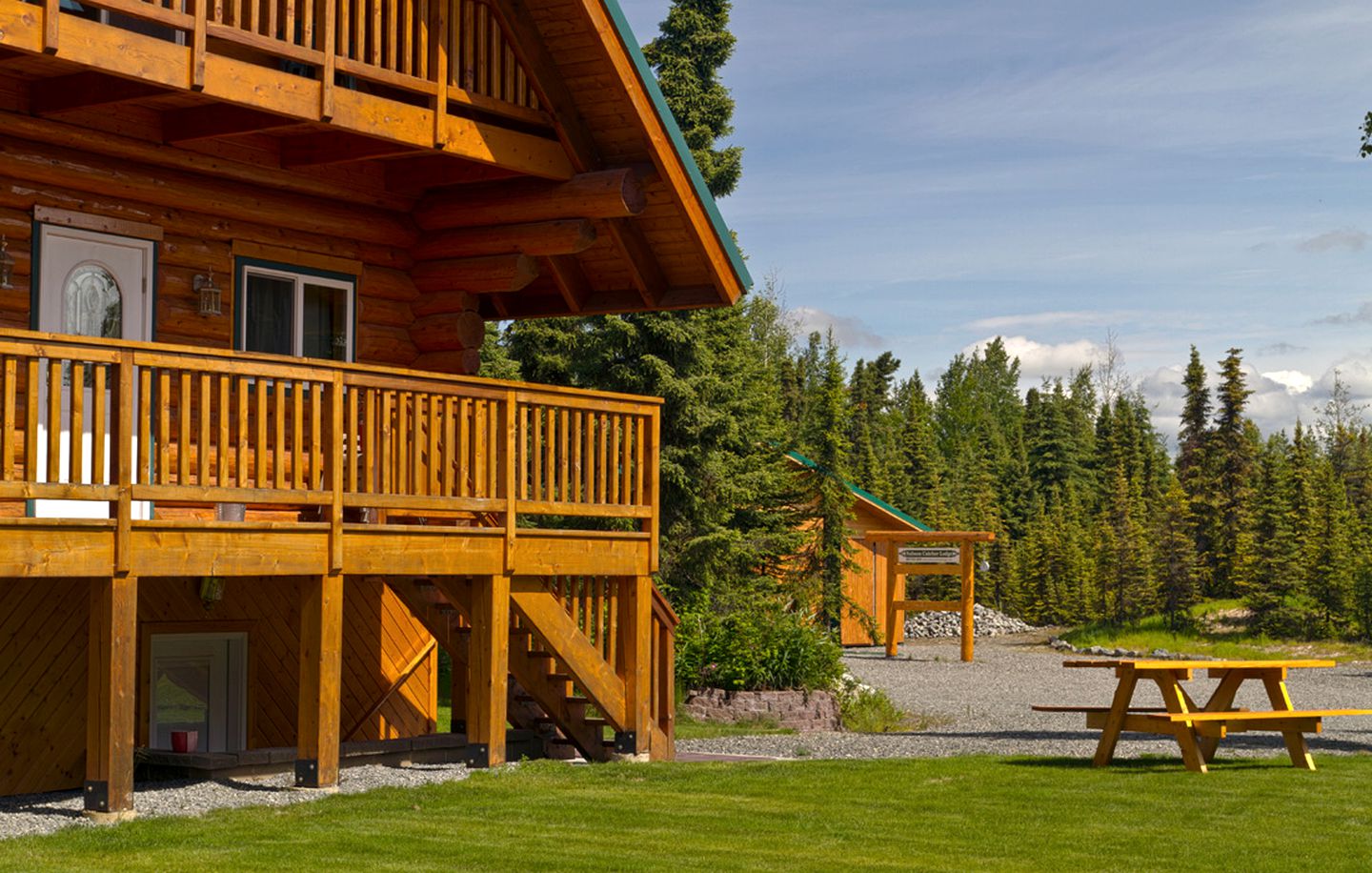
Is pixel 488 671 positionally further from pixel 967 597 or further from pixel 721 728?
pixel 967 597

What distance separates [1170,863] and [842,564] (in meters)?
29.0

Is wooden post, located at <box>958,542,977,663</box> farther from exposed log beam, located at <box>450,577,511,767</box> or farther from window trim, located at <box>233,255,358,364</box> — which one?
exposed log beam, located at <box>450,577,511,767</box>

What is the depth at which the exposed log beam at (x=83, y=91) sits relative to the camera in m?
13.4

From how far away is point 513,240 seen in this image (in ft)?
55.2

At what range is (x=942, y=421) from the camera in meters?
108

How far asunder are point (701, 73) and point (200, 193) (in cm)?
2085

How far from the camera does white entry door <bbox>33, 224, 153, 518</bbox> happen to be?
545 inches

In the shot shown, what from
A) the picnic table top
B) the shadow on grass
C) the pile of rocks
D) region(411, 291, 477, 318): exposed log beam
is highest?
region(411, 291, 477, 318): exposed log beam

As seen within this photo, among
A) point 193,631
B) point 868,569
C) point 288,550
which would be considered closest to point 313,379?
point 288,550

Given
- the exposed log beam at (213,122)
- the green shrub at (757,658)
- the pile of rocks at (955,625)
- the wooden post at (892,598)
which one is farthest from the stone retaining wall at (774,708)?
the pile of rocks at (955,625)

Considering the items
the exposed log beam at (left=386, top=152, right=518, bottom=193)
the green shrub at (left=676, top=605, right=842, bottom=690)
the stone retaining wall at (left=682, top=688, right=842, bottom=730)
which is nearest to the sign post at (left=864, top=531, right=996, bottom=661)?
the green shrub at (left=676, top=605, right=842, bottom=690)

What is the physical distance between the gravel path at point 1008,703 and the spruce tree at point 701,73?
34.3 ft

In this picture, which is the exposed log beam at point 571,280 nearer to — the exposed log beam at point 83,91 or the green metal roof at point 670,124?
the green metal roof at point 670,124

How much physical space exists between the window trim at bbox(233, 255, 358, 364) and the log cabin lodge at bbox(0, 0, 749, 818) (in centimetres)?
4
